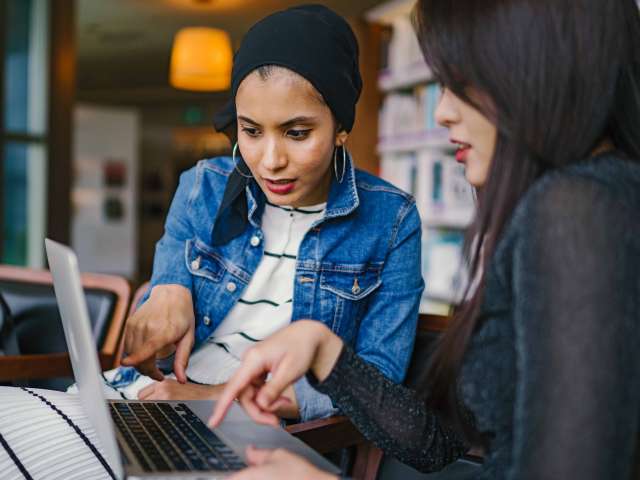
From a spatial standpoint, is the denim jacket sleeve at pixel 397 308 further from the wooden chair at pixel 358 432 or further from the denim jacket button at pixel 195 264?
the denim jacket button at pixel 195 264

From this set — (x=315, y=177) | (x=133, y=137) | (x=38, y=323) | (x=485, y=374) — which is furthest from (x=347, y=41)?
(x=133, y=137)

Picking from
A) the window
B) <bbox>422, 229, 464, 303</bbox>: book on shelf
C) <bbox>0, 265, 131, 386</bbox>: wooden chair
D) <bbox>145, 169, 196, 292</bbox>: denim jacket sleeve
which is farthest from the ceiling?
<bbox>145, 169, 196, 292</bbox>: denim jacket sleeve

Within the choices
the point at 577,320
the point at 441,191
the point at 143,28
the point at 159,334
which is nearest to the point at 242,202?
the point at 159,334

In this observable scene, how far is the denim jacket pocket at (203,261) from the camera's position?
1.36m

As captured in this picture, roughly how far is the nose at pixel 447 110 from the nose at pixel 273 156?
1.25 ft

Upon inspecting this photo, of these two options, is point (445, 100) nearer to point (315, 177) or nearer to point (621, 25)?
point (621, 25)

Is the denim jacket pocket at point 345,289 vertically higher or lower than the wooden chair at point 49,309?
higher

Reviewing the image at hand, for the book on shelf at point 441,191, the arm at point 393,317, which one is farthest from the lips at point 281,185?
the book on shelf at point 441,191

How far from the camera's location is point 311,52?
3.86 ft

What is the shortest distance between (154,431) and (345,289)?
1.59 ft

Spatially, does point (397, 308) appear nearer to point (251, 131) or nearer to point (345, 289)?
point (345, 289)

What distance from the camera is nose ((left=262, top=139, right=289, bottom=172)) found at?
3.85 ft

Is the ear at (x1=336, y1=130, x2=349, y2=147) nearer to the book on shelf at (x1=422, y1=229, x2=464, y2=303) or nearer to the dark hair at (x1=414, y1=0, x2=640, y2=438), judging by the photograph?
the dark hair at (x1=414, y1=0, x2=640, y2=438)

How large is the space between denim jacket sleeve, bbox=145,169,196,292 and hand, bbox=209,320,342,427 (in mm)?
564
